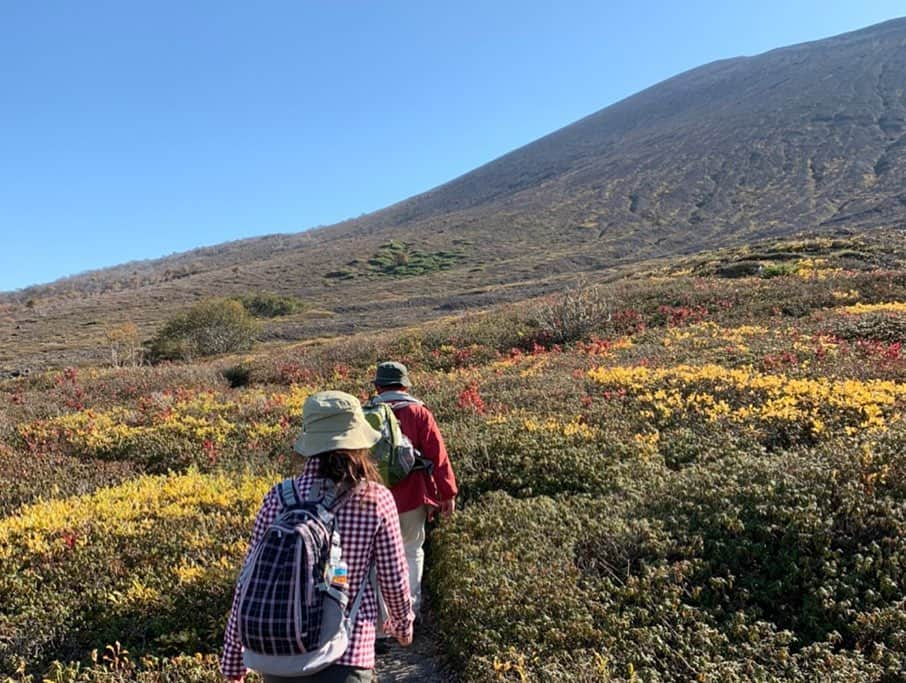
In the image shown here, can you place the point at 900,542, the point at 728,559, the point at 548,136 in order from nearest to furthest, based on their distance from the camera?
the point at 900,542 → the point at 728,559 → the point at 548,136

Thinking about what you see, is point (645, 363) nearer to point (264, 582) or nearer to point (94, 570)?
point (94, 570)

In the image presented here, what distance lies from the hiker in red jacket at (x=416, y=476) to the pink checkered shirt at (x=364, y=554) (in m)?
1.52

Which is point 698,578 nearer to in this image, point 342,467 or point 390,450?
point 390,450

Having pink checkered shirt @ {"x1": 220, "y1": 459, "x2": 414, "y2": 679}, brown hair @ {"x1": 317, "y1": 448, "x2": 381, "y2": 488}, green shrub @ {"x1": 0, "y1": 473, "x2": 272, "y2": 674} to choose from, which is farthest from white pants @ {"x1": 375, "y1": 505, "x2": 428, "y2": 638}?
brown hair @ {"x1": 317, "y1": 448, "x2": 381, "y2": 488}

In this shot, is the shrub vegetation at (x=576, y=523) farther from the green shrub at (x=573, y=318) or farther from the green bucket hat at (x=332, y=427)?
the green shrub at (x=573, y=318)

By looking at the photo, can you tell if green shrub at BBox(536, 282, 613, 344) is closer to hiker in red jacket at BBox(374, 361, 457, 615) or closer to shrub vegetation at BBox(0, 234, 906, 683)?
shrub vegetation at BBox(0, 234, 906, 683)

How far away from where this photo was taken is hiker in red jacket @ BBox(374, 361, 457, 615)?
4227 millimetres

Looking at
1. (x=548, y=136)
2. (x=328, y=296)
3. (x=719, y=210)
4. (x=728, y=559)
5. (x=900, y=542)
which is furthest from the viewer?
(x=548, y=136)

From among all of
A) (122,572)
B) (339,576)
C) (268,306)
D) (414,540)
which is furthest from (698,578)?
(268,306)

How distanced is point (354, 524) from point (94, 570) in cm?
357

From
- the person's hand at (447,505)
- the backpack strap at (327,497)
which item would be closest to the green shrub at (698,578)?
the person's hand at (447,505)

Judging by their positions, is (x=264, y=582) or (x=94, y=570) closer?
(x=264, y=582)

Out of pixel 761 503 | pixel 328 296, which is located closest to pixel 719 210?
pixel 328 296

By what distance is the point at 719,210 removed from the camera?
79.8 meters
